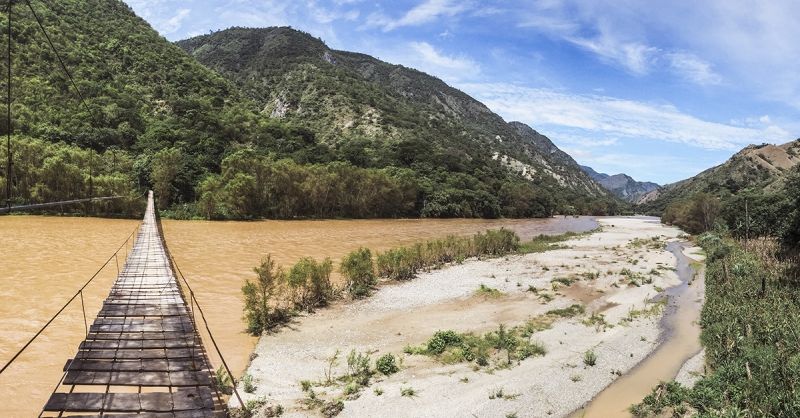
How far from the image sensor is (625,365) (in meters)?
14.5

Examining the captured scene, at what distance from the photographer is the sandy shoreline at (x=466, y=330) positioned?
449 inches

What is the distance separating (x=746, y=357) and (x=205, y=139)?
80.0 metres

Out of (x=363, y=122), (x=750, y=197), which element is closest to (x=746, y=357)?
(x=750, y=197)

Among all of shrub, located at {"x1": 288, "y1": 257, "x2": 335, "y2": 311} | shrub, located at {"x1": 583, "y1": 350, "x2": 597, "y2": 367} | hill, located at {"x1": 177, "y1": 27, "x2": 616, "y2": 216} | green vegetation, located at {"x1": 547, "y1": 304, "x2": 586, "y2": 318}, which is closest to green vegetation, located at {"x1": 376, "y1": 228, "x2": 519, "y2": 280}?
shrub, located at {"x1": 288, "y1": 257, "x2": 335, "y2": 311}

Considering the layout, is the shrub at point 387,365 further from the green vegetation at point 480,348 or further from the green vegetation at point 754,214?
the green vegetation at point 754,214

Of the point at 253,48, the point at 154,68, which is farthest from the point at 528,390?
the point at 253,48

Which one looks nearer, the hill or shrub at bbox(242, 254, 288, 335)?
shrub at bbox(242, 254, 288, 335)

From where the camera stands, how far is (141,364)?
8.35m

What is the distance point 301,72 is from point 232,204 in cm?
10140

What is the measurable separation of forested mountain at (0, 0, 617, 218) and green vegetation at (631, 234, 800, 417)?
112 feet

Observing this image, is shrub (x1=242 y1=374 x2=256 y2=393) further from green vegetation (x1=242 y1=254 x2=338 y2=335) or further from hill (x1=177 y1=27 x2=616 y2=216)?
hill (x1=177 y1=27 x2=616 y2=216)

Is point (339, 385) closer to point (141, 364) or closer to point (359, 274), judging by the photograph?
point (141, 364)

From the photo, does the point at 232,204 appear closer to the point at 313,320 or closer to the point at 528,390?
the point at 313,320

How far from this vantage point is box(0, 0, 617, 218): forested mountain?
59.8 m
